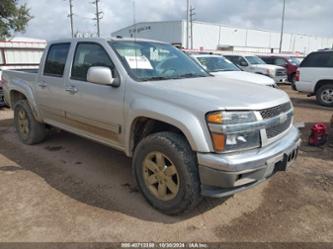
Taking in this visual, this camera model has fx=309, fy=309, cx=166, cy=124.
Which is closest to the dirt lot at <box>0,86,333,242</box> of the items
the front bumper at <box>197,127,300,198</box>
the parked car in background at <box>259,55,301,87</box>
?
the front bumper at <box>197,127,300,198</box>

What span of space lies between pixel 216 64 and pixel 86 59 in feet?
19.3

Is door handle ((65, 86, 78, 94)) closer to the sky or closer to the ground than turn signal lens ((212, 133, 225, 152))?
closer to the sky

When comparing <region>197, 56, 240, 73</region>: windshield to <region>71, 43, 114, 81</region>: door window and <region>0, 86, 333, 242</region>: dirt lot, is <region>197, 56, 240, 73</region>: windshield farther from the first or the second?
<region>71, 43, 114, 81</region>: door window

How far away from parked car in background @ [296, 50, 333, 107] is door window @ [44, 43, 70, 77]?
339 inches

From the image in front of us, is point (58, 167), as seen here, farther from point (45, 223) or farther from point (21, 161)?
point (45, 223)

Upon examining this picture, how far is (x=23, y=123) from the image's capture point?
19.1 ft

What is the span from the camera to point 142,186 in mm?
3537

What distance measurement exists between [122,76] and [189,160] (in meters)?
1.31

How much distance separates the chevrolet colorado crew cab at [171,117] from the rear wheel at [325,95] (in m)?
7.50

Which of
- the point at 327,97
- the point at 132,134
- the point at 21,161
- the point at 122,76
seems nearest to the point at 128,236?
the point at 132,134

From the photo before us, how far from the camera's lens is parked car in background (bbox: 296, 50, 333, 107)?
10141mm

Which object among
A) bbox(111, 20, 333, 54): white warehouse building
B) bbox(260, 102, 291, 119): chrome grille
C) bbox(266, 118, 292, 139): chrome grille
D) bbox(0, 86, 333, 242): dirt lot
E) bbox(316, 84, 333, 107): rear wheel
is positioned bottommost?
bbox(0, 86, 333, 242): dirt lot

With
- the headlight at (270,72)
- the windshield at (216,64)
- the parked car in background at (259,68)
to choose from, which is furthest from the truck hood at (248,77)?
the headlight at (270,72)

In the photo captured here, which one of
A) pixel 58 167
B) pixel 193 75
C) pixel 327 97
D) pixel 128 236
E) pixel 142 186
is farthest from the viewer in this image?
pixel 327 97
